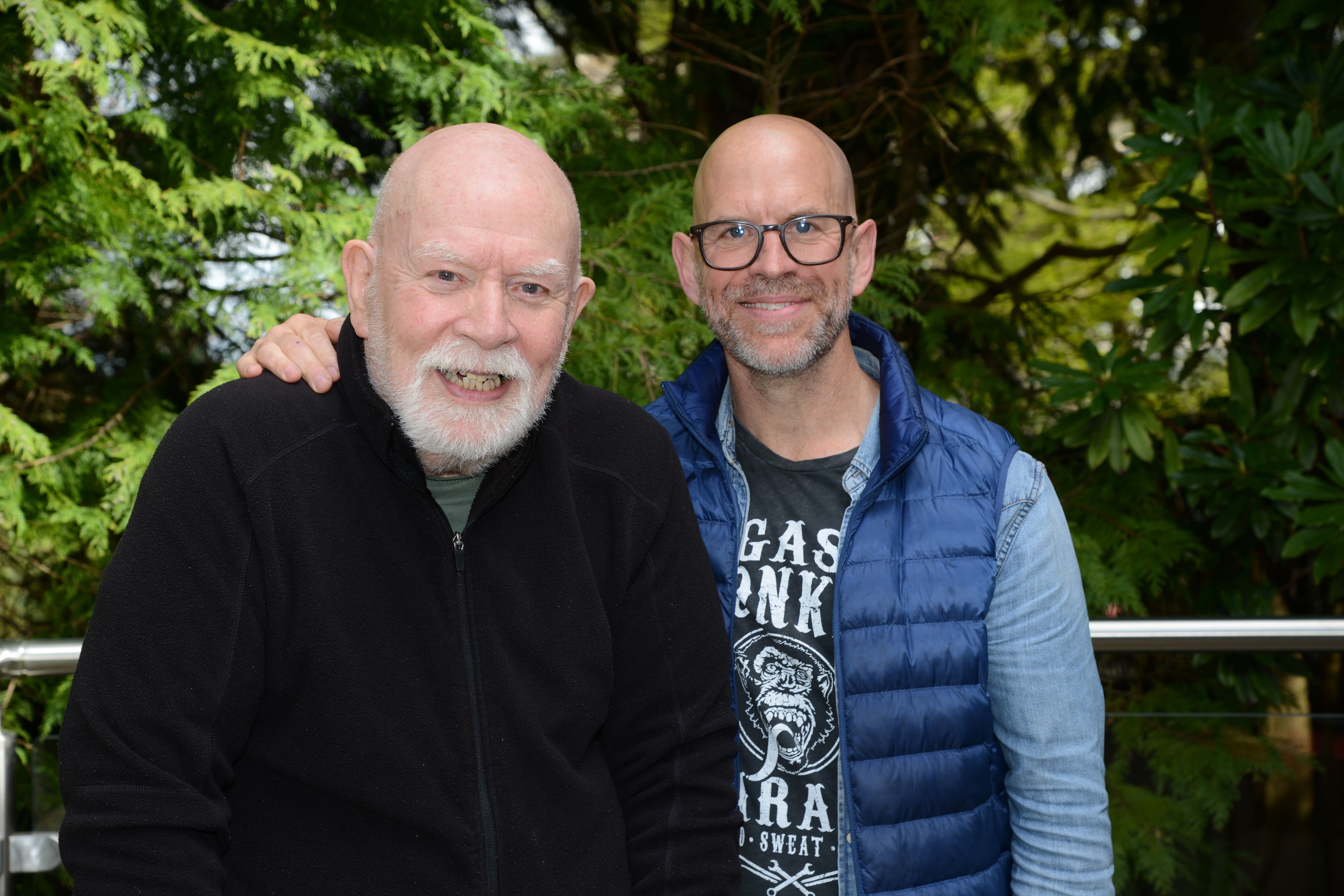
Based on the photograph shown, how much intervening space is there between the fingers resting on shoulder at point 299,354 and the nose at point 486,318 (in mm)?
209

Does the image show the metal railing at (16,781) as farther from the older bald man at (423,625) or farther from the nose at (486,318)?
the nose at (486,318)

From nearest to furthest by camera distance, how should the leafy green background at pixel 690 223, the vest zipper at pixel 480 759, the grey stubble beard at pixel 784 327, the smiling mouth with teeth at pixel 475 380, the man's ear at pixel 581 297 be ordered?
the vest zipper at pixel 480 759
the smiling mouth with teeth at pixel 475 380
the man's ear at pixel 581 297
the grey stubble beard at pixel 784 327
the leafy green background at pixel 690 223

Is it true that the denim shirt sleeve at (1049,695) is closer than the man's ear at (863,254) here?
Yes

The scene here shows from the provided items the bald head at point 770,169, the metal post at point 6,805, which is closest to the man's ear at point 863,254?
the bald head at point 770,169

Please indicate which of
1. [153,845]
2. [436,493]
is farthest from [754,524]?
[153,845]

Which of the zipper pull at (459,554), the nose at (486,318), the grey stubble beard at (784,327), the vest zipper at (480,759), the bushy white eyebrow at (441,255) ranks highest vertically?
the grey stubble beard at (784,327)

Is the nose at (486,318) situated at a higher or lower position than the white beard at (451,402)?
higher

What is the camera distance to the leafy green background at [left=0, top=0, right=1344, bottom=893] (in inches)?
103

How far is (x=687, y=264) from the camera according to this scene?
2.09 metres

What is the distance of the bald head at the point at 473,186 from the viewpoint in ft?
4.81

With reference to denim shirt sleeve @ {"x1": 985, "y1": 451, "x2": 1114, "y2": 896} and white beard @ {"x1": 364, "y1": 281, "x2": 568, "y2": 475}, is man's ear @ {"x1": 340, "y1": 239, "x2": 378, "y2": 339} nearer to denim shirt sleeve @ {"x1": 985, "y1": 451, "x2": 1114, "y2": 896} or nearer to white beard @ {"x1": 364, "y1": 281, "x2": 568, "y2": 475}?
white beard @ {"x1": 364, "y1": 281, "x2": 568, "y2": 475}

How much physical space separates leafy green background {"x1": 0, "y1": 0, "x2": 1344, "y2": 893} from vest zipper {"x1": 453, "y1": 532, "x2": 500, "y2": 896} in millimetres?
1318

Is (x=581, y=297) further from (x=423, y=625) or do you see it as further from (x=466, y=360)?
(x=423, y=625)

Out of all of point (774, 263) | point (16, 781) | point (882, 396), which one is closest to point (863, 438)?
point (882, 396)
